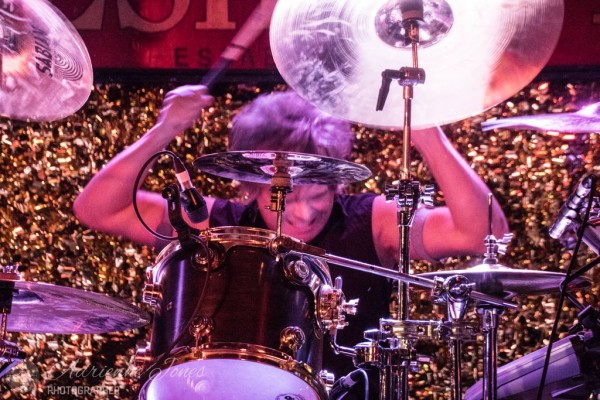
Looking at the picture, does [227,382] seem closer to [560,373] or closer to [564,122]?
A: [560,373]

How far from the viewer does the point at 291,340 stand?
57.2 inches

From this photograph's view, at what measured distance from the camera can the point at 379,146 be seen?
9.01 feet

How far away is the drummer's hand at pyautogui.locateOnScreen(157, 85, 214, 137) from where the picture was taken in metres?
1.94

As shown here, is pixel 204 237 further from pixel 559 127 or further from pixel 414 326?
pixel 559 127

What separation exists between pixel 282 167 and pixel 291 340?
1.11ft

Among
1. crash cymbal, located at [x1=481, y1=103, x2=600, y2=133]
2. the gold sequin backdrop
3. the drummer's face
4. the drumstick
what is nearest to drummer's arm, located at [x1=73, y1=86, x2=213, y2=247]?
the drummer's face

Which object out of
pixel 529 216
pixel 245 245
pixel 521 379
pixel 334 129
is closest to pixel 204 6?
pixel 334 129

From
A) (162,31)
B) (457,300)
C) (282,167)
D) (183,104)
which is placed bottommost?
(457,300)

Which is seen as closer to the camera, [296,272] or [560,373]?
[296,272]

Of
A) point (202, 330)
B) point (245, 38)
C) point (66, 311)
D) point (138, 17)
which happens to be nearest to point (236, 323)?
point (202, 330)

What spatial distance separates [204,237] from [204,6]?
1.52 meters

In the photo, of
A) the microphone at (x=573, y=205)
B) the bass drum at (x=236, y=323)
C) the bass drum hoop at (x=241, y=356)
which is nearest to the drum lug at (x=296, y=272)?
the bass drum at (x=236, y=323)

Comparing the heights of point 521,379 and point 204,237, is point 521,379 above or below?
below

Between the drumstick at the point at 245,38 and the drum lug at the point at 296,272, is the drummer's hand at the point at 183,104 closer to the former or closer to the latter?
the drumstick at the point at 245,38
